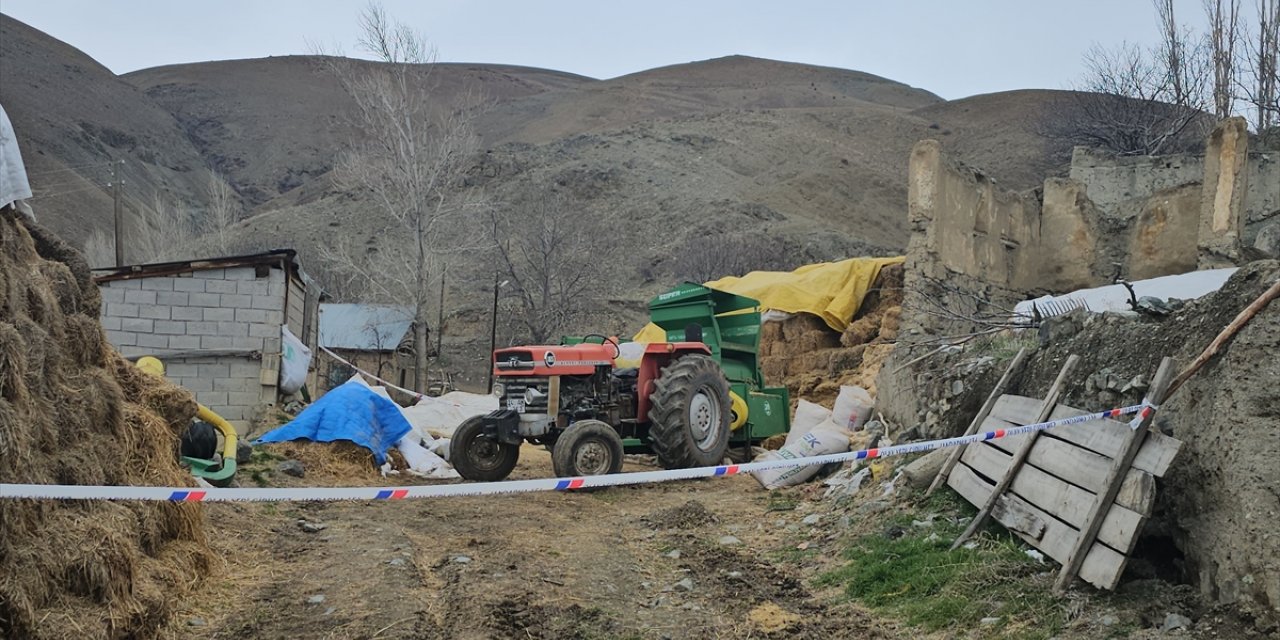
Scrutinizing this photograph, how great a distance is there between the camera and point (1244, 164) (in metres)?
13.7

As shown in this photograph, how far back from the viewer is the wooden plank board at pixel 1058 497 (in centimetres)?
460

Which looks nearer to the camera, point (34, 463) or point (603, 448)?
point (34, 463)

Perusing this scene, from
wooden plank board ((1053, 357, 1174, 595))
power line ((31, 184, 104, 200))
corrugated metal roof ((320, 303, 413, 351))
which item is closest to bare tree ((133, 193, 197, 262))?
power line ((31, 184, 104, 200))

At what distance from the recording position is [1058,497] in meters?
5.30

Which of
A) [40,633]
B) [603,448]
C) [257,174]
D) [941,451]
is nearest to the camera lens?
[40,633]

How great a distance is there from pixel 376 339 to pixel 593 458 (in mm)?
24353

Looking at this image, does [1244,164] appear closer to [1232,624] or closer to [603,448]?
[603,448]

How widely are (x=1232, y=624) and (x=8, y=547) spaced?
514 centimetres

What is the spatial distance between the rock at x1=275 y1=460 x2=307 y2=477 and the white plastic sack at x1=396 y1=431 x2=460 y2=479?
4.80ft

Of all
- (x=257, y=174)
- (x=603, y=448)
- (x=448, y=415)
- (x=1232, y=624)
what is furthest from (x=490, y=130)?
(x=1232, y=624)

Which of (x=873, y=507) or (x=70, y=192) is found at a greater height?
(x=70, y=192)

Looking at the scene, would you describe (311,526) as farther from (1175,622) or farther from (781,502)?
(1175,622)

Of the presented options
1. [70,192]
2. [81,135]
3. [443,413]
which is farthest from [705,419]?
[81,135]

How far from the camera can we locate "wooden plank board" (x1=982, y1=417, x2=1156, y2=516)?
463 cm
